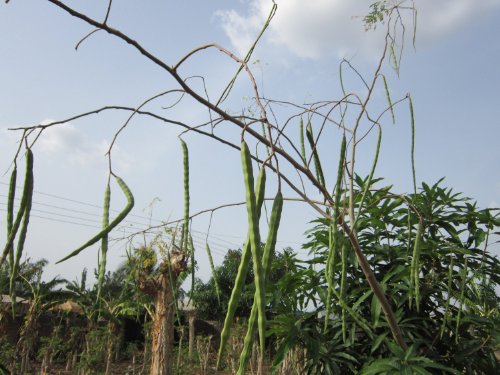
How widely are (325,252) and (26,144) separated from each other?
1.65 meters

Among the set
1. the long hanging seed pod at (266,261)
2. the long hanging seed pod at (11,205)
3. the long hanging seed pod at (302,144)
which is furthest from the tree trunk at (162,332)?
the long hanging seed pod at (266,261)

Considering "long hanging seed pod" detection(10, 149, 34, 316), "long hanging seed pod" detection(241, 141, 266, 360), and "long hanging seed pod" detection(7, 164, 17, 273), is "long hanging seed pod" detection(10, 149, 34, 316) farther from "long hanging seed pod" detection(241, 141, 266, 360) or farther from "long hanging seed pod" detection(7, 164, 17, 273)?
"long hanging seed pod" detection(241, 141, 266, 360)

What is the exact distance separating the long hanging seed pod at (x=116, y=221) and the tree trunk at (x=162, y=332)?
4.92 metres

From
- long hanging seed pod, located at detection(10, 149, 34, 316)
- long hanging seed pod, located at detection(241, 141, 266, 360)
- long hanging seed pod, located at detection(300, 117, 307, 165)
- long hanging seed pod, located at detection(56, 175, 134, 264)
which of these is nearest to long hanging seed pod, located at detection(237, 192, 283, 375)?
long hanging seed pod, located at detection(241, 141, 266, 360)

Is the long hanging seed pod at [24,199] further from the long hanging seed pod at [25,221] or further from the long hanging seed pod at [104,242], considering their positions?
the long hanging seed pod at [104,242]

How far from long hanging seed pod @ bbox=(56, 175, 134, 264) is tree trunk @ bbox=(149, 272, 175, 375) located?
4919 millimetres

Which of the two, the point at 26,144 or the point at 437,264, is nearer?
the point at 26,144

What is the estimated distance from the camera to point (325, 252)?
2176 millimetres

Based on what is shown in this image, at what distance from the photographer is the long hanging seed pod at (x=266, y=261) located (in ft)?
1.87

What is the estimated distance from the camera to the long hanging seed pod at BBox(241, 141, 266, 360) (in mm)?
519

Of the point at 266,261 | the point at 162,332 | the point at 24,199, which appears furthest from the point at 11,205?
the point at 162,332

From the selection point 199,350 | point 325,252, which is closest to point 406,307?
point 325,252

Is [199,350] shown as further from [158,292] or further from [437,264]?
[437,264]

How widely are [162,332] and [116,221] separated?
531 cm
